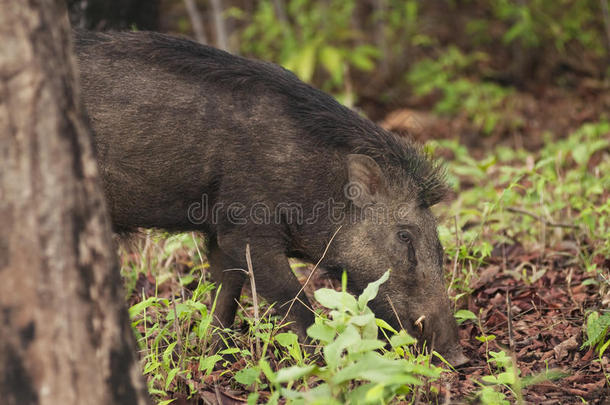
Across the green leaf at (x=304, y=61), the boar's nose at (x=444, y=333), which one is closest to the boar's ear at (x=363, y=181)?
the boar's nose at (x=444, y=333)

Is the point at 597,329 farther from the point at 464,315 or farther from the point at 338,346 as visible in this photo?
the point at 338,346

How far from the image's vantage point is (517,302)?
4.54 meters

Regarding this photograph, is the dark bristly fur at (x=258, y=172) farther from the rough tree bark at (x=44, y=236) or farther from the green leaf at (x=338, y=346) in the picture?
the rough tree bark at (x=44, y=236)

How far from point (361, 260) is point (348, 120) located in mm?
833

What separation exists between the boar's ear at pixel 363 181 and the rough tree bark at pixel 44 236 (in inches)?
84.6

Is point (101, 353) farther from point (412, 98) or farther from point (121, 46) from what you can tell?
point (412, 98)

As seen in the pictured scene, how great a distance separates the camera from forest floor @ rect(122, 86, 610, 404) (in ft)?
10.6

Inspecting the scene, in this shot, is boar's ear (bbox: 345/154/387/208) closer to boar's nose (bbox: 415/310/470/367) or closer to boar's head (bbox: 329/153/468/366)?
boar's head (bbox: 329/153/468/366)

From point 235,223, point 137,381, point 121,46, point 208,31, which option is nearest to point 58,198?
point 137,381

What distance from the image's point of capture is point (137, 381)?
2.25 metres

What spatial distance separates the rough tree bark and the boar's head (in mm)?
2151

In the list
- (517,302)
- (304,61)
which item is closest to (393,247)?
(517,302)

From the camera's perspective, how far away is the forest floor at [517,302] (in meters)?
3.22

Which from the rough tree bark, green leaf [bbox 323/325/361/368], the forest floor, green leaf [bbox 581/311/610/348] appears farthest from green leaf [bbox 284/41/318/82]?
the rough tree bark
